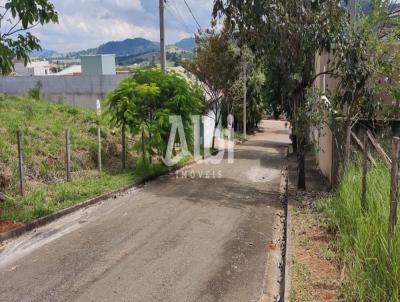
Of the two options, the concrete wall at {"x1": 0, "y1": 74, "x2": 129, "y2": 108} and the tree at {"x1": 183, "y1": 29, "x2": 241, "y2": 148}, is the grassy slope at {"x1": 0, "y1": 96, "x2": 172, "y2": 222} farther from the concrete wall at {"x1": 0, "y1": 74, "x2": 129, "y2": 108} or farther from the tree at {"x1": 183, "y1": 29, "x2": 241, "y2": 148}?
the concrete wall at {"x1": 0, "y1": 74, "x2": 129, "y2": 108}

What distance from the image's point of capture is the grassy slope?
346 inches

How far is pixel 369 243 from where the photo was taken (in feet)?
15.9

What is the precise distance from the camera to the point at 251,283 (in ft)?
18.1

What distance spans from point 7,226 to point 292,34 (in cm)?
751

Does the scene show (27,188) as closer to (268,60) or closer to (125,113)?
(125,113)

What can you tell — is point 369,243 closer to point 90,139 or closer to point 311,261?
point 311,261

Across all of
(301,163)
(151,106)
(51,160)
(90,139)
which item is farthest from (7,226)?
(301,163)

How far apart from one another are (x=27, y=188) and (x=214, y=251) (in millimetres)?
4917

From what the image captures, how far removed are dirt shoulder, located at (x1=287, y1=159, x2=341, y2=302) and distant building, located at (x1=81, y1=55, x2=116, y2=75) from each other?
38.3 metres

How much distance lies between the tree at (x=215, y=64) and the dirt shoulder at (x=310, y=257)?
1268 centimetres

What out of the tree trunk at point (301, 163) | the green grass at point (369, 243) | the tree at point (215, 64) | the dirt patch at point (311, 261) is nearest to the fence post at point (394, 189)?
the green grass at point (369, 243)

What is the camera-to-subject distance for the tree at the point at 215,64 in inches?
835

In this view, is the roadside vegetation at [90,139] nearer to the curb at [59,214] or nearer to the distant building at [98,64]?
the curb at [59,214]

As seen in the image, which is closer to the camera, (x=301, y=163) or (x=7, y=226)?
(x=7, y=226)
